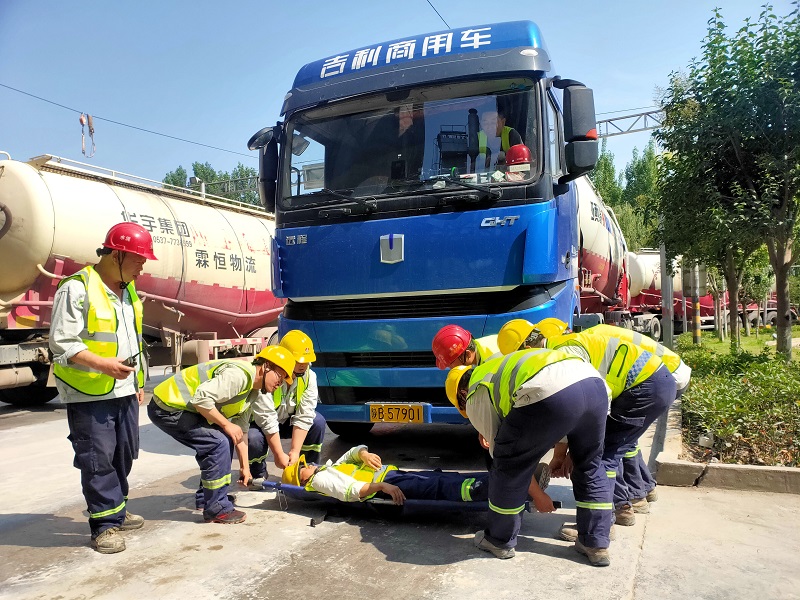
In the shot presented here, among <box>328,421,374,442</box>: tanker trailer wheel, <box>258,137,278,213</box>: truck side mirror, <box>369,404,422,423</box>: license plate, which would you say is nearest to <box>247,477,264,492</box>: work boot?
<box>369,404,422,423</box>: license plate

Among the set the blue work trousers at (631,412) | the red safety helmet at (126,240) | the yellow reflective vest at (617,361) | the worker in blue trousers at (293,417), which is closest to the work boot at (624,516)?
the blue work trousers at (631,412)

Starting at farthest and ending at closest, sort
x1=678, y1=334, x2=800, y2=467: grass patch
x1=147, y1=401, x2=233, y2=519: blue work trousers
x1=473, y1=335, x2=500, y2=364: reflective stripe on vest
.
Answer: x1=678, y1=334, x2=800, y2=467: grass patch, x1=473, y1=335, x2=500, y2=364: reflective stripe on vest, x1=147, y1=401, x2=233, y2=519: blue work trousers

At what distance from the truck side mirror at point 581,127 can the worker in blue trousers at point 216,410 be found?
273cm

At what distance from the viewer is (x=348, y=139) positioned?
5930 mm

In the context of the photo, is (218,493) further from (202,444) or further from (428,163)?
(428,163)

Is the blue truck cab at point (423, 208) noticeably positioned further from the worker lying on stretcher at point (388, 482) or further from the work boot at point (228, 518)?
the work boot at point (228, 518)

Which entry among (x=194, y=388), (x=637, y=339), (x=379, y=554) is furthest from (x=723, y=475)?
(x=194, y=388)

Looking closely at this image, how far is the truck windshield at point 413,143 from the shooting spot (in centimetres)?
544

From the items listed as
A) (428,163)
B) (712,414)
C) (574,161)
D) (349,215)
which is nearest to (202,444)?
(349,215)

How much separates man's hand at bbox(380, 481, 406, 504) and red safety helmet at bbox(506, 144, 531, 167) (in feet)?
8.62

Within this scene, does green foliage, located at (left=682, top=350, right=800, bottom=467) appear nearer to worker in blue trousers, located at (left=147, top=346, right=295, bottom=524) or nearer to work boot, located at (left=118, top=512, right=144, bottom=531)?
worker in blue trousers, located at (left=147, top=346, right=295, bottom=524)

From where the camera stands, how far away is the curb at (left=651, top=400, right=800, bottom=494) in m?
4.80

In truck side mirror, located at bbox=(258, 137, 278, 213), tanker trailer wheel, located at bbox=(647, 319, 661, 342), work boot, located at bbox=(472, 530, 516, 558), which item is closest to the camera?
work boot, located at bbox=(472, 530, 516, 558)

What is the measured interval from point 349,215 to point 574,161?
184 cm
